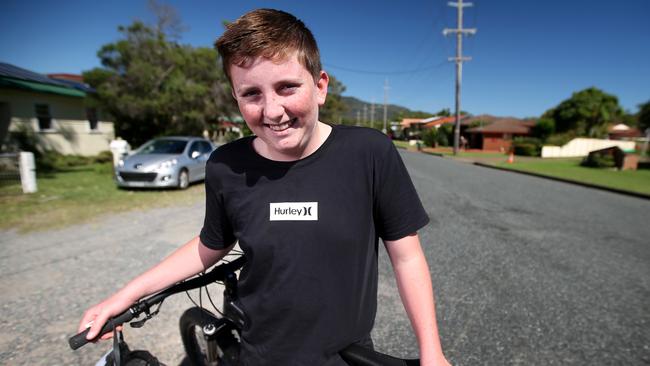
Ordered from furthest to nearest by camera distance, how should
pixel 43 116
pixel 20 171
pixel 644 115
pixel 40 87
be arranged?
pixel 644 115, pixel 43 116, pixel 40 87, pixel 20 171

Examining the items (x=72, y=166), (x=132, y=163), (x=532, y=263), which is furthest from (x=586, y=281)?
(x=72, y=166)

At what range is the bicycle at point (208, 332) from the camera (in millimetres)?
1102

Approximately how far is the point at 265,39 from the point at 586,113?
2392 inches

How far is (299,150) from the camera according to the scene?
117 cm

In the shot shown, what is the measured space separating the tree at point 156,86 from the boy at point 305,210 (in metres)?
21.6

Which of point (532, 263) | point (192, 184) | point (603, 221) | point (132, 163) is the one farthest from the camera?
point (192, 184)

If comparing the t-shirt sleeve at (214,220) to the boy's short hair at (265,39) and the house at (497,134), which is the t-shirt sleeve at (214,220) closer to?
the boy's short hair at (265,39)

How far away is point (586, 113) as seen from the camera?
4872cm

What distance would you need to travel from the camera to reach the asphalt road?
111 inches

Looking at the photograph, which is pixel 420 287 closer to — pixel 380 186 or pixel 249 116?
pixel 380 186

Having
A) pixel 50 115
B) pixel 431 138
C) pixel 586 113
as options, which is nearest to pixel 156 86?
pixel 50 115

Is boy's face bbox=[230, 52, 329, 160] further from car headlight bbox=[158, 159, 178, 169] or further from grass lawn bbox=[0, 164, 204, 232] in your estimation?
car headlight bbox=[158, 159, 178, 169]

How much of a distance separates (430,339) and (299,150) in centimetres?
72

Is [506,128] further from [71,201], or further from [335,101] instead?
[71,201]
